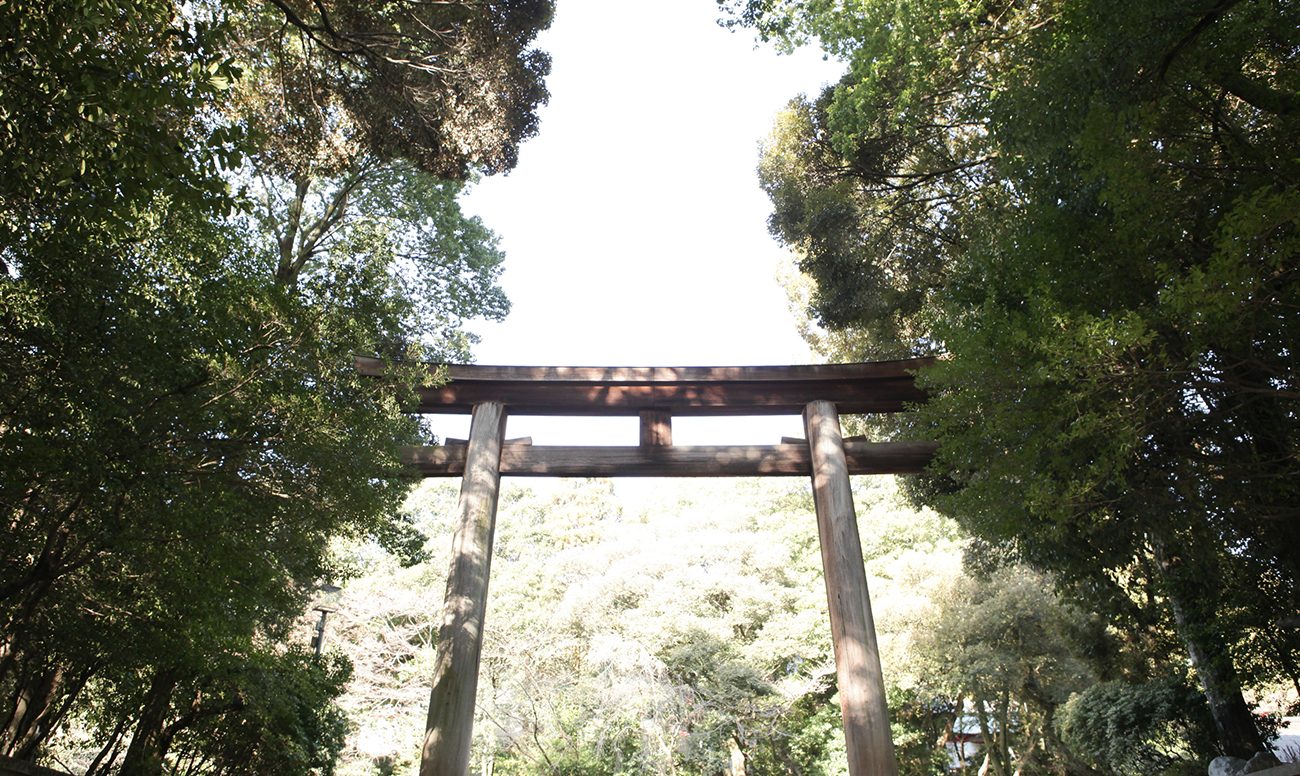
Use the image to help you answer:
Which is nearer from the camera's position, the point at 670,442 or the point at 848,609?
the point at 848,609

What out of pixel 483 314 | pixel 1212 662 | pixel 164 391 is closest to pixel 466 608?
pixel 164 391

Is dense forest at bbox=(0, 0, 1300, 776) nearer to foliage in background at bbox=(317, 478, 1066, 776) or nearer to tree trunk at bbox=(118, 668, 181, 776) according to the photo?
tree trunk at bbox=(118, 668, 181, 776)

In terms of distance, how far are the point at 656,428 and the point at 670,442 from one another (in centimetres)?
18

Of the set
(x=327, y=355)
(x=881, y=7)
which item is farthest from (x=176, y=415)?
(x=881, y=7)

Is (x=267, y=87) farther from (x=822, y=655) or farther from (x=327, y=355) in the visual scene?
(x=822, y=655)

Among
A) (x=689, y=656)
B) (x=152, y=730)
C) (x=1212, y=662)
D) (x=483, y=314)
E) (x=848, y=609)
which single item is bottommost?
(x=152, y=730)

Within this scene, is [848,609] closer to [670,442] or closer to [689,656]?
[670,442]

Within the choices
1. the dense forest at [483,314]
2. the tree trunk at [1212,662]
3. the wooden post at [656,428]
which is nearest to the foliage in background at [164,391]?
the dense forest at [483,314]

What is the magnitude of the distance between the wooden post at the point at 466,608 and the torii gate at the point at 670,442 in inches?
0.5

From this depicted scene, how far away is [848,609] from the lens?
193 inches

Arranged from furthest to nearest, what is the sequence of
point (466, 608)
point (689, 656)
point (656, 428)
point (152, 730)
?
point (689, 656), point (656, 428), point (466, 608), point (152, 730)

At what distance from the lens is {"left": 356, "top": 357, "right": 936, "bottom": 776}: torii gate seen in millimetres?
5148

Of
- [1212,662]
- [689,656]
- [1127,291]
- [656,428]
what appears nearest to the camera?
[1127,291]

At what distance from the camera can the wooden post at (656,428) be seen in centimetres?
588
